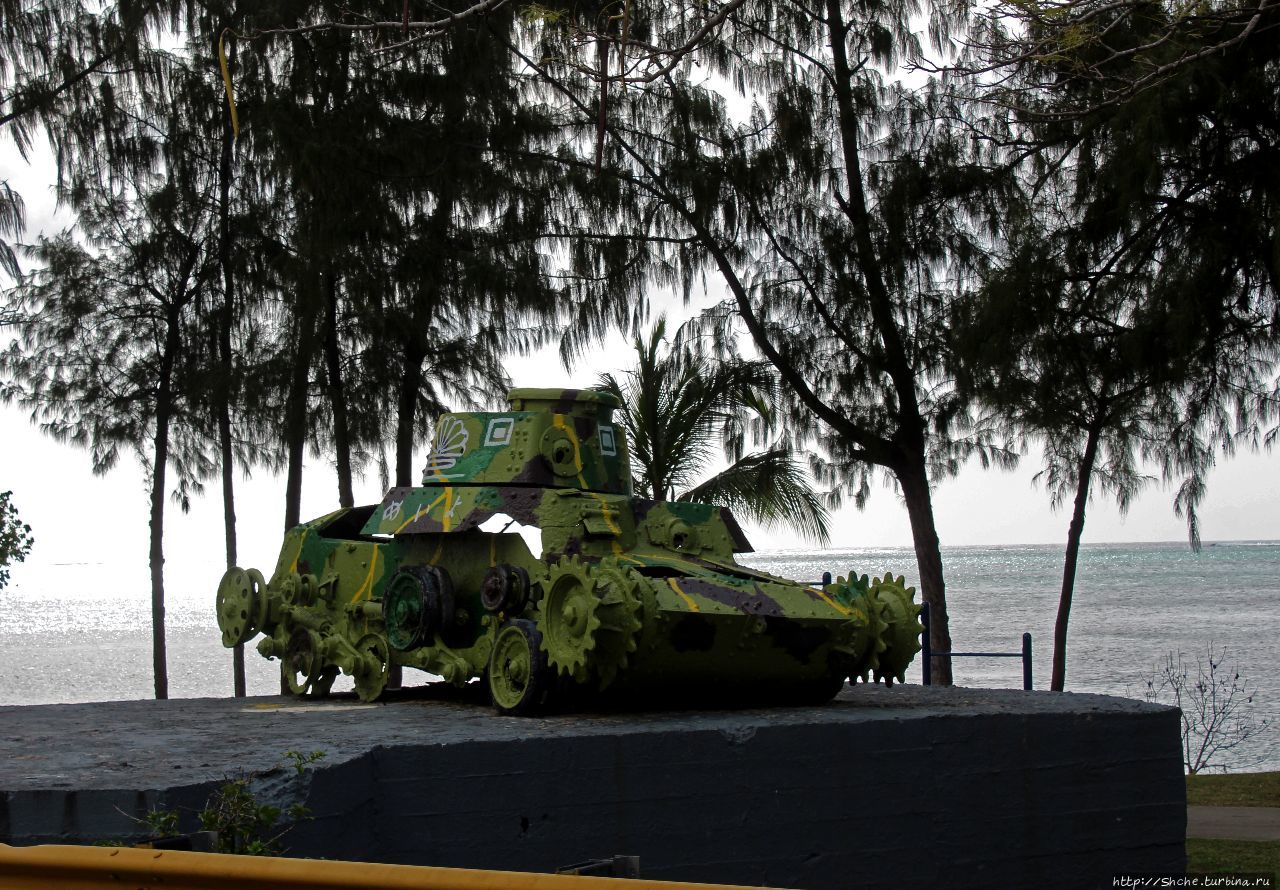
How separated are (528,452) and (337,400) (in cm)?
635

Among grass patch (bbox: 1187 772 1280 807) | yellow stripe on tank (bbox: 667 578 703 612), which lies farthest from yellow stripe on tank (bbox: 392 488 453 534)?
grass patch (bbox: 1187 772 1280 807)

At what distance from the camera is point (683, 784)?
739cm

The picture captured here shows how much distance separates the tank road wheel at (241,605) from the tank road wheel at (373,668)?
3.65 feet

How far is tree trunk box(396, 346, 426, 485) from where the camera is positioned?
15719mm

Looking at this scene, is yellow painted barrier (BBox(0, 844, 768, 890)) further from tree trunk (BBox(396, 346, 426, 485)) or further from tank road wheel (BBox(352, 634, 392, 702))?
tree trunk (BBox(396, 346, 426, 485))

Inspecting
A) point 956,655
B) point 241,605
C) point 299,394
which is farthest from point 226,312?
point 956,655

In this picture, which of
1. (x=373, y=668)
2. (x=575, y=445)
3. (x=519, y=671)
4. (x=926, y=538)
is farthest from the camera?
(x=926, y=538)

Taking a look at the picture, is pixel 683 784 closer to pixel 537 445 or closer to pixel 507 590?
pixel 507 590

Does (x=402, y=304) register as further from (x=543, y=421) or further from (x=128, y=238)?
(x=543, y=421)

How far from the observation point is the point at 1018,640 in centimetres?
4500

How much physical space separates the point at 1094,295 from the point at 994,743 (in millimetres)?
5555

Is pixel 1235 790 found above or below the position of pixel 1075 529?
below

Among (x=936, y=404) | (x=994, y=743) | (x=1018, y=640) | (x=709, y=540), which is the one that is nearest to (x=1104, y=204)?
(x=936, y=404)

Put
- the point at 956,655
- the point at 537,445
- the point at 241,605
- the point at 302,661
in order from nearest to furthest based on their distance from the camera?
the point at 537,445, the point at 302,661, the point at 241,605, the point at 956,655
